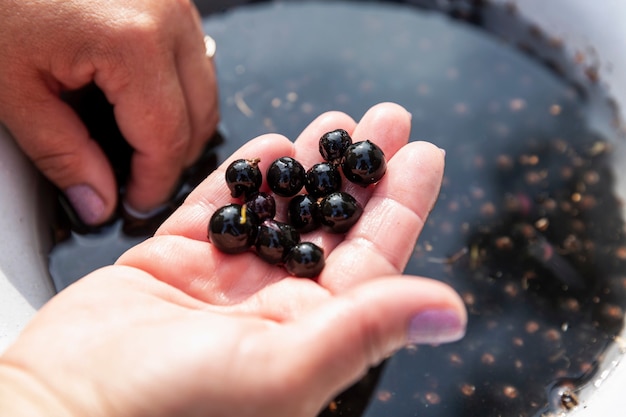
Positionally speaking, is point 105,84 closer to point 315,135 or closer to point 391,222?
point 315,135

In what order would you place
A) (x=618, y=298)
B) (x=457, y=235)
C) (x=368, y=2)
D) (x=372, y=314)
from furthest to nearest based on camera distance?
(x=368, y=2), (x=457, y=235), (x=618, y=298), (x=372, y=314)

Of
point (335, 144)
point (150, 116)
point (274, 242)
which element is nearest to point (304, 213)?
point (274, 242)

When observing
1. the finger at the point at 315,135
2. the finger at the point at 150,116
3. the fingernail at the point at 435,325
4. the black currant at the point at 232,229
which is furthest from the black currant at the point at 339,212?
the finger at the point at 150,116

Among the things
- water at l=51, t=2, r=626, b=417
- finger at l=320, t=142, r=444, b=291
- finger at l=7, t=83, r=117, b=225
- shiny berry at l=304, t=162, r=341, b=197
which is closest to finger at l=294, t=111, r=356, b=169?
shiny berry at l=304, t=162, r=341, b=197

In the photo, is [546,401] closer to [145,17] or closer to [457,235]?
[457,235]

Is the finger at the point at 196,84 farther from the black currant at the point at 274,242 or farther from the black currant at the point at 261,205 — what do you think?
the black currant at the point at 274,242

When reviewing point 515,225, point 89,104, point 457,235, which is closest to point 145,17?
point 89,104

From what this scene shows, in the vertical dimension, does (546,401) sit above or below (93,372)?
below
